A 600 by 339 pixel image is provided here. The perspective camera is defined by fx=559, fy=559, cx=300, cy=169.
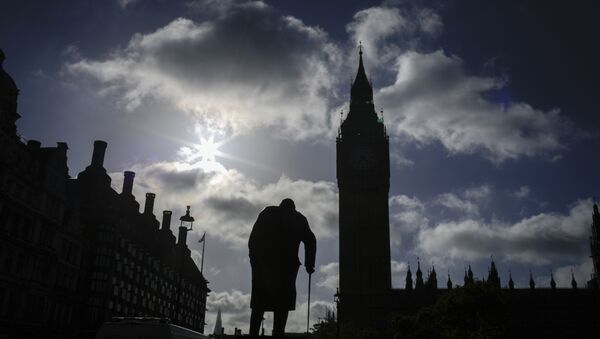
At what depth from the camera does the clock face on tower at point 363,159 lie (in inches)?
4347

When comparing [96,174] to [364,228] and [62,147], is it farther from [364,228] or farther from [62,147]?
[364,228]

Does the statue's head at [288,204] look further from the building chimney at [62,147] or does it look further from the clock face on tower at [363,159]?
the clock face on tower at [363,159]

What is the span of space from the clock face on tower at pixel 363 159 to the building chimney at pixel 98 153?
A: 53.3m

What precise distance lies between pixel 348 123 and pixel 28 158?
7799cm

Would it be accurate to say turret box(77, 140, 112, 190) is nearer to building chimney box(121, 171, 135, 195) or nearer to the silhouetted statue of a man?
building chimney box(121, 171, 135, 195)

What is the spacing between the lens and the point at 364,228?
108062 mm

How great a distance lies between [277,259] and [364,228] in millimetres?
98265

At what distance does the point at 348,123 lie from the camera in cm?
11719

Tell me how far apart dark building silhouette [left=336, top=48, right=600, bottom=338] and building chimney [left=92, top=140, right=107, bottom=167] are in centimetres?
5138

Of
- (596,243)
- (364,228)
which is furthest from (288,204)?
(596,243)

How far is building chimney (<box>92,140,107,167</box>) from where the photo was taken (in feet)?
232

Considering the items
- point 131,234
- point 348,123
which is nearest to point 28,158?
point 131,234

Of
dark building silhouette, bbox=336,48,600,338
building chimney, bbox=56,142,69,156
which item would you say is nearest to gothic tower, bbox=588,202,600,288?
dark building silhouette, bbox=336,48,600,338

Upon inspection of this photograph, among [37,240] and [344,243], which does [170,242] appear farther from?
[37,240]
